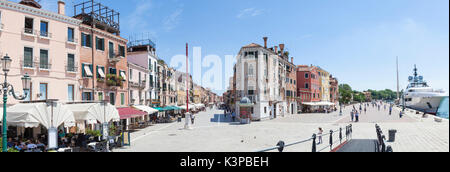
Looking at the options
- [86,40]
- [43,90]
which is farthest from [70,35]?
[43,90]

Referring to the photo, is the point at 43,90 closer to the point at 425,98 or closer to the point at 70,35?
the point at 70,35

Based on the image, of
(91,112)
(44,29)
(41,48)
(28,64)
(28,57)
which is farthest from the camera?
(44,29)

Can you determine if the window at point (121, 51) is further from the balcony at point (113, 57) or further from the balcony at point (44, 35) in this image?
the balcony at point (44, 35)

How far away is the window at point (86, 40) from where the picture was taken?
2369cm

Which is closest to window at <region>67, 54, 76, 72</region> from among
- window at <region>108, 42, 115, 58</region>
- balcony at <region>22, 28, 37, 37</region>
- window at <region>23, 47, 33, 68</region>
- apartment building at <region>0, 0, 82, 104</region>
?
apartment building at <region>0, 0, 82, 104</region>

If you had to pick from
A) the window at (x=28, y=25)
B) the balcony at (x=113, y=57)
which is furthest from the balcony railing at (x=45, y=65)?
the balcony at (x=113, y=57)

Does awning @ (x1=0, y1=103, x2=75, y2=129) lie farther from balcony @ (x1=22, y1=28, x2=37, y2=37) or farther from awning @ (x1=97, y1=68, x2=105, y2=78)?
awning @ (x1=97, y1=68, x2=105, y2=78)

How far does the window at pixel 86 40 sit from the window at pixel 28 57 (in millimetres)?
4561

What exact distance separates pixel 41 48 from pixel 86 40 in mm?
4344

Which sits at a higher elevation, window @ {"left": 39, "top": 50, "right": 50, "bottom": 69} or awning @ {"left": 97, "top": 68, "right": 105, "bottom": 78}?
window @ {"left": 39, "top": 50, "right": 50, "bottom": 69}

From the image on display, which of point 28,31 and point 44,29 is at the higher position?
point 44,29

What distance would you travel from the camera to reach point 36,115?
1316 cm

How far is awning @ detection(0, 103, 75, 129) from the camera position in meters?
13.0
